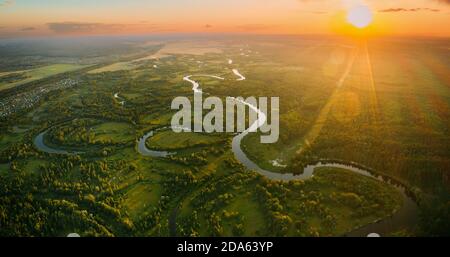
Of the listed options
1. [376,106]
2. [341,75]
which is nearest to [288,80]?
[341,75]

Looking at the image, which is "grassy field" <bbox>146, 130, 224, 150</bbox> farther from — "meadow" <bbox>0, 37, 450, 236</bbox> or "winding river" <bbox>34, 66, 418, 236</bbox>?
"winding river" <bbox>34, 66, 418, 236</bbox>

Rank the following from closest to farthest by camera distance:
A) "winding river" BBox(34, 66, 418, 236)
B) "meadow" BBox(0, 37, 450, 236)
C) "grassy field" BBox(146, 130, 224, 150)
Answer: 1. "winding river" BBox(34, 66, 418, 236)
2. "meadow" BBox(0, 37, 450, 236)
3. "grassy field" BBox(146, 130, 224, 150)

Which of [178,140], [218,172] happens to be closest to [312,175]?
[218,172]

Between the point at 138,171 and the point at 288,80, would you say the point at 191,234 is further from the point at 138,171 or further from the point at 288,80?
the point at 288,80

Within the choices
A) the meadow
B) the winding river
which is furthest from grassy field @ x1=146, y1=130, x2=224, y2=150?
the winding river

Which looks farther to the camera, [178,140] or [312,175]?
[178,140]

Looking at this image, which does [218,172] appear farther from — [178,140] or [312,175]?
[178,140]

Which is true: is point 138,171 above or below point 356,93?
below

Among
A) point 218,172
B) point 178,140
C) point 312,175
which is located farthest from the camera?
point 178,140

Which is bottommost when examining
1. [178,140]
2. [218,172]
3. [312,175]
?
[218,172]
